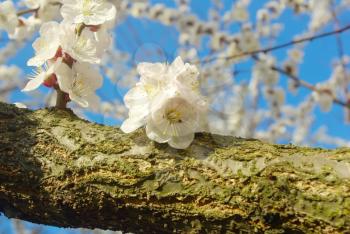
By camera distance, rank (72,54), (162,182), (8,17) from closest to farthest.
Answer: (162,182), (72,54), (8,17)

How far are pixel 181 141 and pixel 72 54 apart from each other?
36cm

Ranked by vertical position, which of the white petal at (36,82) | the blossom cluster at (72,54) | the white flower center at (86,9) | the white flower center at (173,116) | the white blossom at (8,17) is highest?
the white blossom at (8,17)

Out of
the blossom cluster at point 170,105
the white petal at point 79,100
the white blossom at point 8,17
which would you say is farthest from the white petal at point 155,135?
the white blossom at point 8,17

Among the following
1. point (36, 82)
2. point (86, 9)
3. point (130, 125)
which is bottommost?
point (130, 125)

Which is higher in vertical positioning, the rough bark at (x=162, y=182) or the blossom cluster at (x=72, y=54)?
the blossom cluster at (x=72, y=54)

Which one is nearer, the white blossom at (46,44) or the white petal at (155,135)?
the white petal at (155,135)

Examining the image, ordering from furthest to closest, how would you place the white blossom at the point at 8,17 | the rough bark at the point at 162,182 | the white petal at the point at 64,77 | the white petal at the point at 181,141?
1. the white blossom at the point at 8,17
2. the white petal at the point at 64,77
3. the white petal at the point at 181,141
4. the rough bark at the point at 162,182

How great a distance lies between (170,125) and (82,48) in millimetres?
321

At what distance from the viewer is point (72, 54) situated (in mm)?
1178

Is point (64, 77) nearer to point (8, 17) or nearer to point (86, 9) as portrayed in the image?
point (86, 9)

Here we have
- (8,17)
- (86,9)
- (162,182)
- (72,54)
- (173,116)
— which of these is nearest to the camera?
(162,182)

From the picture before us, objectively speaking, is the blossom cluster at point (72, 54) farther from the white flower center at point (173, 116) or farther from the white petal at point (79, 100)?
the white flower center at point (173, 116)

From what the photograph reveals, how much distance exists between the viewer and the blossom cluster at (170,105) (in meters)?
1.02

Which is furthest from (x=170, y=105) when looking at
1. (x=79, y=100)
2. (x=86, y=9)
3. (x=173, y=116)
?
(x=86, y=9)
